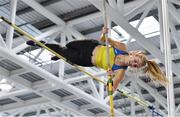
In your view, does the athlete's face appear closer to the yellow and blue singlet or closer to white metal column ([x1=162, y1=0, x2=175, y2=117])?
the yellow and blue singlet

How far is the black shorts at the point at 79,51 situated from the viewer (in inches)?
235

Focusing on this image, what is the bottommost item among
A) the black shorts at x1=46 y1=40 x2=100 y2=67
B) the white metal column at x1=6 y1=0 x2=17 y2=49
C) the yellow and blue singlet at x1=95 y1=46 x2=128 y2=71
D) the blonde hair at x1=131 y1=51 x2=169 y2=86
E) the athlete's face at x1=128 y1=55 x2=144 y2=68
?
the blonde hair at x1=131 y1=51 x2=169 y2=86

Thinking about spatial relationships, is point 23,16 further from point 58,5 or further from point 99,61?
point 99,61

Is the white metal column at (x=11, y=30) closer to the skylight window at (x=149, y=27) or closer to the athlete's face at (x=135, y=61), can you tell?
the skylight window at (x=149, y=27)

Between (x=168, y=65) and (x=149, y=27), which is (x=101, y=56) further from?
(x=149, y=27)

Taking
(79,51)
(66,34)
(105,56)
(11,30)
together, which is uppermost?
(66,34)

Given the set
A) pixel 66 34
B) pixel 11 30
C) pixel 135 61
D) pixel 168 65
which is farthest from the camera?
pixel 66 34

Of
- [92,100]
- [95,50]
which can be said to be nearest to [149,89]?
[92,100]

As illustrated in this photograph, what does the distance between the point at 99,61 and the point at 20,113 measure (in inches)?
394

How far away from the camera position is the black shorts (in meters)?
5.97

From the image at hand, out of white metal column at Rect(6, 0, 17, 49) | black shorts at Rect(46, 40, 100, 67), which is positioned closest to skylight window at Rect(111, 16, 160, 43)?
white metal column at Rect(6, 0, 17, 49)

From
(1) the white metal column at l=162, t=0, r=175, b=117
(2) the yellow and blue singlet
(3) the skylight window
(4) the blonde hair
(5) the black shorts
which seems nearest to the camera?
(4) the blonde hair

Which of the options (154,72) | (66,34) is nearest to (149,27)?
(66,34)

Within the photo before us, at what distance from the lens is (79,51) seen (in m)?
6.08
